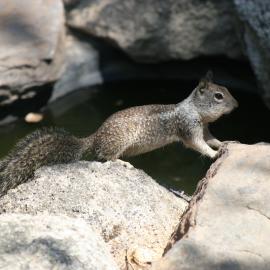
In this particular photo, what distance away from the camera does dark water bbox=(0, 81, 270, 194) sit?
21.4 ft

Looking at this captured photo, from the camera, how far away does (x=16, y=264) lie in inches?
129

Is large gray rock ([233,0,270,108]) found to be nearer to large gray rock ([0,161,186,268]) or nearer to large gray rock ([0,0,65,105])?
large gray rock ([0,0,65,105])

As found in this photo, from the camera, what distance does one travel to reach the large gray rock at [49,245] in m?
3.30

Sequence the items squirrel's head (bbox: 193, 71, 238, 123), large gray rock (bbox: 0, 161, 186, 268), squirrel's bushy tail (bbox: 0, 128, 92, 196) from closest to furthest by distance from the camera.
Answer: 1. large gray rock (bbox: 0, 161, 186, 268)
2. squirrel's bushy tail (bbox: 0, 128, 92, 196)
3. squirrel's head (bbox: 193, 71, 238, 123)

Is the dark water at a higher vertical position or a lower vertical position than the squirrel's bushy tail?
lower

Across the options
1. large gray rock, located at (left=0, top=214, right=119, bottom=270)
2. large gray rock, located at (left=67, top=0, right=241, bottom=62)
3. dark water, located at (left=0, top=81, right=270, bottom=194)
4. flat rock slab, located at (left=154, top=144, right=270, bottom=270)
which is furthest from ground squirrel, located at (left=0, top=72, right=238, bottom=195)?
large gray rock, located at (left=67, top=0, right=241, bottom=62)

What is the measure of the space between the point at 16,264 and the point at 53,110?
14.0 ft

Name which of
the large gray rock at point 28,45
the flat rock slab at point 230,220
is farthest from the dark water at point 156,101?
the flat rock slab at point 230,220

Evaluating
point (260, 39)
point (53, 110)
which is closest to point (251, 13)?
point (260, 39)

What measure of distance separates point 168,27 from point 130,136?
239 centimetres

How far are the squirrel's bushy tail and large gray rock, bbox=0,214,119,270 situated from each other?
49.4 inches

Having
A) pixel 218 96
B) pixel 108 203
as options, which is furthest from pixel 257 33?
pixel 108 203

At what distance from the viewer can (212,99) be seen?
218 inches

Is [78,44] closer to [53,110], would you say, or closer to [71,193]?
[53,110]
